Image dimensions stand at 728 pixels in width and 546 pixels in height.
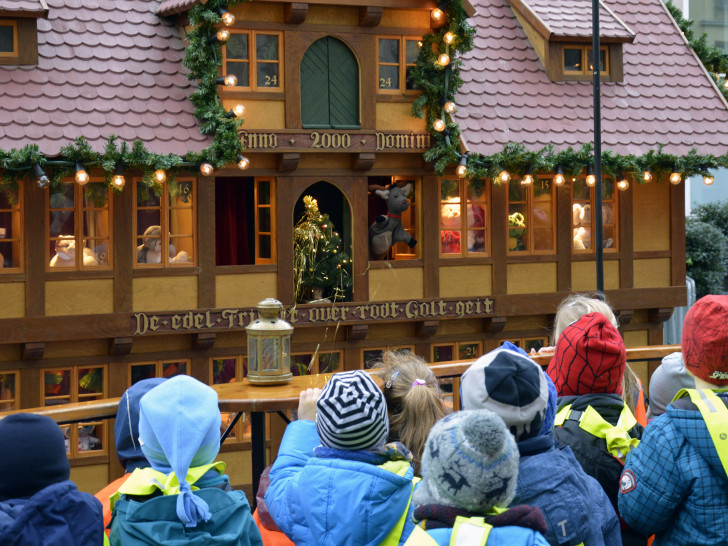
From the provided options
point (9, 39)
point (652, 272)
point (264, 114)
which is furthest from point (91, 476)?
point (652, 272)

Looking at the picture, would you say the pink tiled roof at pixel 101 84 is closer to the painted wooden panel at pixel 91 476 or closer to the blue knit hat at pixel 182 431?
the painted wooden panel at pixel 91 476

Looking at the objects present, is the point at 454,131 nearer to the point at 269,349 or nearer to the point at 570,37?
the point at 570,37

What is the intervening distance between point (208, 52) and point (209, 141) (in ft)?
3.49

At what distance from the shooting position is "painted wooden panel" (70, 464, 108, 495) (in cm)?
1253

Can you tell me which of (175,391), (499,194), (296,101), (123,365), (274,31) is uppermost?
(274,31)

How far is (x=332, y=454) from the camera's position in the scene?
11.1 ft

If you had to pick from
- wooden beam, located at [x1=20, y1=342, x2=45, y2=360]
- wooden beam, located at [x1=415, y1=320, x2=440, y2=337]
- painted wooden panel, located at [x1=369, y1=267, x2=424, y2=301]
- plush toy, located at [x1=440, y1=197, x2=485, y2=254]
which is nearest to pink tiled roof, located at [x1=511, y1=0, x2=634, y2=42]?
→ plush toy, located at [x1=440, y1=197, x2=485, y2=254]

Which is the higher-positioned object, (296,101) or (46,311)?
(296,101)

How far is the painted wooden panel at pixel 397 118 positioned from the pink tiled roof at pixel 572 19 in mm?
2559

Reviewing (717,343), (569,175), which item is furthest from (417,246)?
(717,343)

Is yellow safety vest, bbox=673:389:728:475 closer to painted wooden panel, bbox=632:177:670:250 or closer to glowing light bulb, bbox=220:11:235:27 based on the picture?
glowing light bulb, bbox=220:11:235:27

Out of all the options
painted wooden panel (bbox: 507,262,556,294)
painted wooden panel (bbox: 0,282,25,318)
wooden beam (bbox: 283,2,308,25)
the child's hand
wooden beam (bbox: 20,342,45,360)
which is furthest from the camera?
painted wooden panel (bbox: 507,262,556,294)

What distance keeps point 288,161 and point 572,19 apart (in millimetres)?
5052

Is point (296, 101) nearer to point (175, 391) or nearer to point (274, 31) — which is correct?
point (274, 31)
